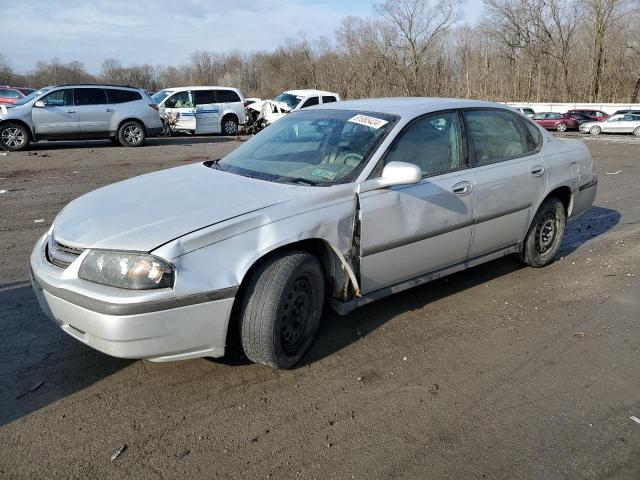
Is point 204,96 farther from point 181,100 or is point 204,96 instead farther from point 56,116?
point 56,116

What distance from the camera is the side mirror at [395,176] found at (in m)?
3.47

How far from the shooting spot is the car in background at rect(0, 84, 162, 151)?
13812mm

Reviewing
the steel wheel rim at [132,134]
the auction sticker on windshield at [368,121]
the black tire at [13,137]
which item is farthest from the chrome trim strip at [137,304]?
the steel wheel rim at [132,134]

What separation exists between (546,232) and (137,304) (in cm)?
398

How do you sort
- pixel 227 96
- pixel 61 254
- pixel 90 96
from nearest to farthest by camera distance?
1. pixel 61 254
2. pixel 90 96
3. pixel 227 96

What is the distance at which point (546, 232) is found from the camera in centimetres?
525

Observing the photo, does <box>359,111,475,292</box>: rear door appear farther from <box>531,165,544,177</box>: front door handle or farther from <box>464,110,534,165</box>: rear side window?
<box>531,165,544,177</box>: front door handle

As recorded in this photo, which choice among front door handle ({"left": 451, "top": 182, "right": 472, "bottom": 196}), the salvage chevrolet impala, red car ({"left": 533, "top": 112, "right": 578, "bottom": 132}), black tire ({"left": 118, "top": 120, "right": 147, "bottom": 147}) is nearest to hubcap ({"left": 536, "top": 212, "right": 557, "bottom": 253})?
the salvage chevrolet impala

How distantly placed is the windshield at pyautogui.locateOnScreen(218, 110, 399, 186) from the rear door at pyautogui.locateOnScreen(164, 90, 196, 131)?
17054mm

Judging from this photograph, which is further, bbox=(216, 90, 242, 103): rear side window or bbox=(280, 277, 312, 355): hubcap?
bbox=(216, 90, 242, 103): rear side window

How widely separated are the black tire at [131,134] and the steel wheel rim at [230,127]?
19.2ft

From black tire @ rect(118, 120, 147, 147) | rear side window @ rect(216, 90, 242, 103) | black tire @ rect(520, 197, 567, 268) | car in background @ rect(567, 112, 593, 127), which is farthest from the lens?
car in background @ rect(567, 112, 593, 127)

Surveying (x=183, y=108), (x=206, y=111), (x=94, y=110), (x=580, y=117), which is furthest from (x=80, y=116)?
(x=580, y=117)

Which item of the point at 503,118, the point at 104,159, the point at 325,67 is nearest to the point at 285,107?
the point at 104,159
